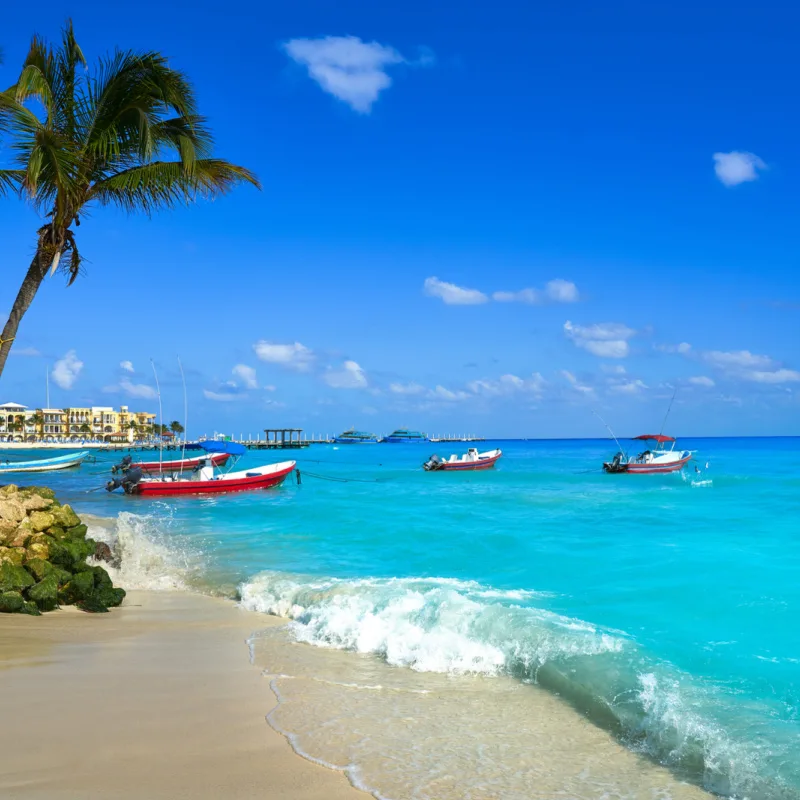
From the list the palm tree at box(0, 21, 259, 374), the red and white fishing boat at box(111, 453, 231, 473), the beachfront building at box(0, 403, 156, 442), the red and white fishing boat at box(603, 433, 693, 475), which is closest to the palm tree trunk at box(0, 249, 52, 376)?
the palm tree at box(0, 21, 259, 374)

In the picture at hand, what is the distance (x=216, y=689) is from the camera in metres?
6.54

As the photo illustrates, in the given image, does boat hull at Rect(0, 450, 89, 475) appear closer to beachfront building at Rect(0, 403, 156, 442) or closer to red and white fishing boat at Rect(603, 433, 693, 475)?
red and white fishing boat at Rect(603, 433, 693, 475)

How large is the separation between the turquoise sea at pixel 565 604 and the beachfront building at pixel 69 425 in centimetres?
12057

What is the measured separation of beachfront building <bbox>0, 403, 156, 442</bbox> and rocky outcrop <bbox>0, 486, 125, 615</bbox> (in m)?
128

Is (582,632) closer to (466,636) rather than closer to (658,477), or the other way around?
(466,636)

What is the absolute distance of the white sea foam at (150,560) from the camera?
42.5ft

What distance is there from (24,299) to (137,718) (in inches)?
320

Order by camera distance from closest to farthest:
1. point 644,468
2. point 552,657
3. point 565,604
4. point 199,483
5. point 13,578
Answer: point 552,657 < point 13,578 < point 565,604 < point 199,483 < point 644,468

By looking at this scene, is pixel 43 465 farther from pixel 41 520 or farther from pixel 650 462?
pixel 41 520

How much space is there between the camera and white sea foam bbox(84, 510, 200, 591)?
42.5 ft

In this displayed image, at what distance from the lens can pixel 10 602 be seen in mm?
8875

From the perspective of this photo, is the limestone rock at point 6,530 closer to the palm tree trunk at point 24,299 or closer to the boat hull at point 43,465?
the palm tree trunk at point 24,299

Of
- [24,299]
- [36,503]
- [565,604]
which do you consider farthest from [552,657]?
[24,299]

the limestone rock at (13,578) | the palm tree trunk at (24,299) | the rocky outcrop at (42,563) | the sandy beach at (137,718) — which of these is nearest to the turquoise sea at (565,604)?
the sandy beach at (137,718)
